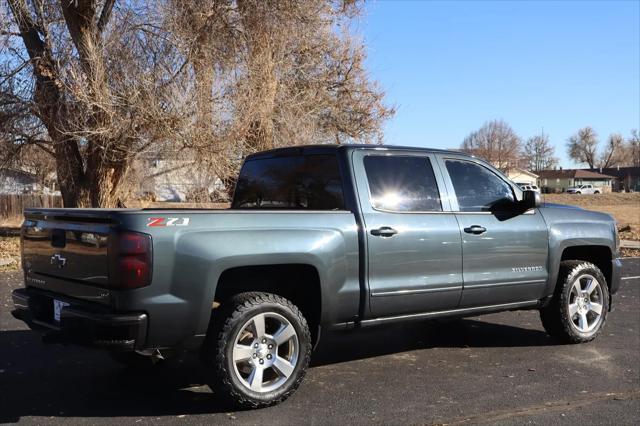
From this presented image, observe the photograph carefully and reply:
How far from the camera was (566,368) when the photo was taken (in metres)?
5.82

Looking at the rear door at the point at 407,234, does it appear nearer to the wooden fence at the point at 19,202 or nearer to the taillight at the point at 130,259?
the taillight at the point at 130,259

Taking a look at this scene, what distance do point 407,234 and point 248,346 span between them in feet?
5.33

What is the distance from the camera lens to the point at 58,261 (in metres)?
4.71

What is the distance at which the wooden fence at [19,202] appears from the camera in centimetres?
3056

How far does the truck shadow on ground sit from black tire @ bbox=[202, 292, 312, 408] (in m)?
0.21

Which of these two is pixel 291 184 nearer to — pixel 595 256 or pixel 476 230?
pixel 476 230

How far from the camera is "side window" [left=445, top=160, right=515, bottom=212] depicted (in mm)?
5980

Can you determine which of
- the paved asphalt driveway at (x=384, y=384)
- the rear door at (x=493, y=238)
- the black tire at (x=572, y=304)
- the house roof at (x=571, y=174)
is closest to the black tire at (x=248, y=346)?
the paved asphalt driveway at (x=384, y=384)

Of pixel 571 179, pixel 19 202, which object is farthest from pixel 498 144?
pixel 19 202

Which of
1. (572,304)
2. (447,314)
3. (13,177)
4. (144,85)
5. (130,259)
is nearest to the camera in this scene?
(130,259)

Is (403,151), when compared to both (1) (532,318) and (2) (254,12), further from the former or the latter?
(2) (254,12)

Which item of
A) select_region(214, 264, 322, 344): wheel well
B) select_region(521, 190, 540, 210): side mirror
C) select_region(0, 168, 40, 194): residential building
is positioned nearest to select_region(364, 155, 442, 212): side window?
select_region(214, 264, 322, 344): wheel well

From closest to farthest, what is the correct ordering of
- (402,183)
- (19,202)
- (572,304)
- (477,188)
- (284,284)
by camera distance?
(284,284) → (402,183) → (477,188) → (572,304) → (19,202)

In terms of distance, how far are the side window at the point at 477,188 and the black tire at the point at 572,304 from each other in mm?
1096
